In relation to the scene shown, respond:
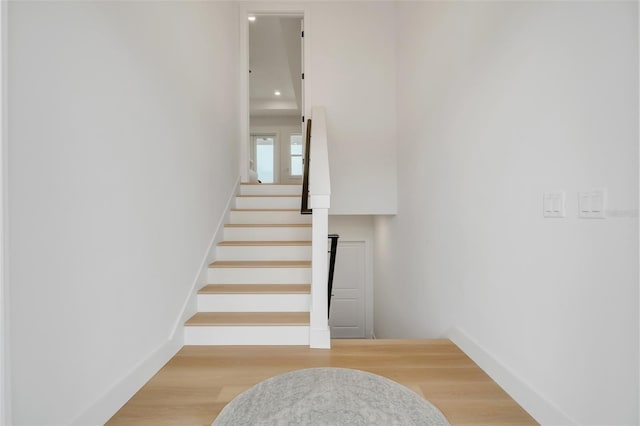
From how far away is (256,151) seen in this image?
859 centimetres

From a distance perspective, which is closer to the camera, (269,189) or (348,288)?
(269,189)

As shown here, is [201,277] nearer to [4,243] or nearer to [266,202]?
[266,202]

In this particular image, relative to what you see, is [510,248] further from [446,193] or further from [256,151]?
[256,151]

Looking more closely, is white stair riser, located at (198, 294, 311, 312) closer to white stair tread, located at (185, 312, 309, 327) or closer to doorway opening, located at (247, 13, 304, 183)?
white stair tread, located at (185, 312, 309, 327)

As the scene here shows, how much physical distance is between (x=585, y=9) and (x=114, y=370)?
86.0 inches

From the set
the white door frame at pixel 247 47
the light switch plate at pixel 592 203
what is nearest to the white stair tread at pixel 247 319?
the light switch plate at pixel 592 203

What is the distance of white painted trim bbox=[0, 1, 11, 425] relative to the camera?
0.81 metres

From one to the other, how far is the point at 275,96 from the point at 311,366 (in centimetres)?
682

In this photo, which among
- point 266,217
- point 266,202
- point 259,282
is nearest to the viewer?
point 259,282

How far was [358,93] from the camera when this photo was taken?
386 centimetres

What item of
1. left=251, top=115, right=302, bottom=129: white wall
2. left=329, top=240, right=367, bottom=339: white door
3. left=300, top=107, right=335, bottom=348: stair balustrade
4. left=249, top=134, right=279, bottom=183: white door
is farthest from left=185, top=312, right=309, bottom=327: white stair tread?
left=251, top=115, right=302, bottom=129: white wall

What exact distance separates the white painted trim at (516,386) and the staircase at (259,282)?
94cm

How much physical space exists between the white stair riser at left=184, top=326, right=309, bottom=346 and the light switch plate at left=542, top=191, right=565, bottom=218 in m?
1.41

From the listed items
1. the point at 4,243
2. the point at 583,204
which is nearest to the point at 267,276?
the point at 4,243
